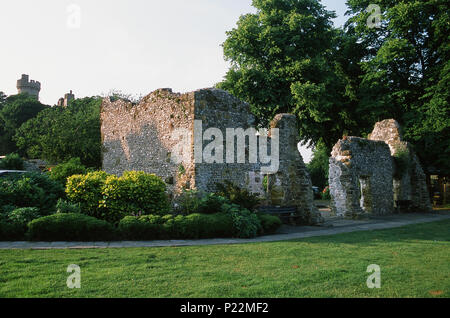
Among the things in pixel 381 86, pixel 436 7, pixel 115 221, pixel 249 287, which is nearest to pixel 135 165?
pixel 115 221

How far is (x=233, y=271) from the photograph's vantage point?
6.10 meters

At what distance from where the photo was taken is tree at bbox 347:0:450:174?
20438 millimetres

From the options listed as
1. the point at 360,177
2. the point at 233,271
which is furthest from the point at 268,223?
the point at 360,177

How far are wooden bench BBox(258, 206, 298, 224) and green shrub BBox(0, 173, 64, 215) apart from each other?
6546 mm

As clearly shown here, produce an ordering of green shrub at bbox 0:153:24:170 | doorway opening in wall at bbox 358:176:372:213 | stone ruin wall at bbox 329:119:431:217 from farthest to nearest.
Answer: green shrub at bbox 0:153:24:170 < doorway opening in wall at bbox 358:176:372:213 < stone ruin wall at bbox 329:119:431:217

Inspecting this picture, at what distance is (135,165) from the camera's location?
14.8 metres

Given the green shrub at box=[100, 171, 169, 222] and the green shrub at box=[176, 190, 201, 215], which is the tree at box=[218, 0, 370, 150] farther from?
the green shrub at box=[100, 171, 169, 222]

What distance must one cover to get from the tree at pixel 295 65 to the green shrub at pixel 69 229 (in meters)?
15.3

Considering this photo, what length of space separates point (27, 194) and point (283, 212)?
8.33 meters

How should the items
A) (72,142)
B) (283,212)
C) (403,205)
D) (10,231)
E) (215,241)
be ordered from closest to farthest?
(10,231) → (215,241) → (283,212) → (403,205) → (72,142)

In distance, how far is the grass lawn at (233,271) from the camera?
4953mm

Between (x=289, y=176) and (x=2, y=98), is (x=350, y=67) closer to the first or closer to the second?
(x=289, y=176)

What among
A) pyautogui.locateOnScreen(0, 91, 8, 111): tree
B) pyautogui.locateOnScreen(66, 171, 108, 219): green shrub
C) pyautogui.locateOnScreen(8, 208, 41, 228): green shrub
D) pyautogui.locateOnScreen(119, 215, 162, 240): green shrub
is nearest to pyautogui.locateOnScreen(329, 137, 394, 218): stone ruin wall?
pyautogui.locateOnScreen(119, 215, 162, 240): green shrub
